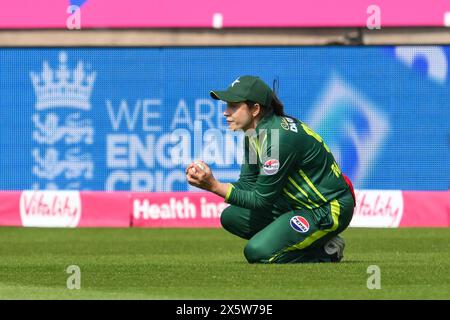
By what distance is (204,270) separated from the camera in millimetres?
10492

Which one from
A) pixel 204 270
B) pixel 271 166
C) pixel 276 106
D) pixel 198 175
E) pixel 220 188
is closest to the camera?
pixel 198 175

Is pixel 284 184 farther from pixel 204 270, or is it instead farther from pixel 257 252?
pixel 204 270

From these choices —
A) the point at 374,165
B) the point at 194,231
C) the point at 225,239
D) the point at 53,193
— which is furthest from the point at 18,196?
the point at 374,165

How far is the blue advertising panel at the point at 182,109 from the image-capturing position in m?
22.5

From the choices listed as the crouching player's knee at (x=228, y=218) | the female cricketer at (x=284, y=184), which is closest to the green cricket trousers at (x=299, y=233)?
the female cricketer at (x=284, y=184)

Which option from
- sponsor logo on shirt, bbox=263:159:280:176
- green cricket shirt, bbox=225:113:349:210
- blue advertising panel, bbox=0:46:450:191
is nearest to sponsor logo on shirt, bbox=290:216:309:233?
green cricket shirt, bbox=225:113:349:210

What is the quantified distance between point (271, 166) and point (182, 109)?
41.3 ft

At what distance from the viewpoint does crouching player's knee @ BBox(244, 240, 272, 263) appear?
1057cm

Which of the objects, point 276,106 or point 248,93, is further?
point 276,106

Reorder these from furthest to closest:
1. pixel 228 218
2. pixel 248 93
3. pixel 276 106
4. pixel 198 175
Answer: pixel 228 218 < pixel 276 106 < pixel 248 93 < pixel 198 175

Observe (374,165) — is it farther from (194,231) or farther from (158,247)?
(158,247)

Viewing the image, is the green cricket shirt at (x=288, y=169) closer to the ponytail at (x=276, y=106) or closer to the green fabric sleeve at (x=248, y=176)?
the ponytail at (x=276, y=106)

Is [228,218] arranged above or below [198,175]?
below

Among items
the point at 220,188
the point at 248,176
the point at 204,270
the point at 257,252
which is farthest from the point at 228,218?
the point at 220,188
